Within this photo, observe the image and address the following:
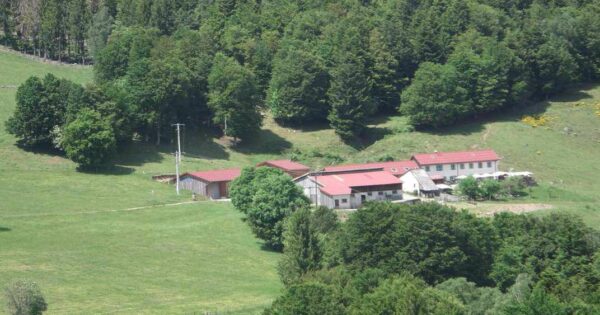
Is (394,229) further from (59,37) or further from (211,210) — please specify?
(59,37)

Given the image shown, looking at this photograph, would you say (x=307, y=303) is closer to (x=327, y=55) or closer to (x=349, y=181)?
(x=349, y=181)

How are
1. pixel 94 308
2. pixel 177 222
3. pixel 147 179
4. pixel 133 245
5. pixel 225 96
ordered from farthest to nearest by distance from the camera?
1. pixel 225 96
2. pixel 147 179
3. pixel 177 222
4. pixel 133 245
5. pixel 94 308

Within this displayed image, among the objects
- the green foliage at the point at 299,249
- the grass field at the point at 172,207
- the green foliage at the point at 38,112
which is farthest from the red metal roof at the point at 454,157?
the green foliage at the point at 38,112

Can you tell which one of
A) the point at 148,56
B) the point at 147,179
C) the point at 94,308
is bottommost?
the point at 94,308

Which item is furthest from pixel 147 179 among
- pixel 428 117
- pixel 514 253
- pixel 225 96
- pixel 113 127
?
pixel 514 253

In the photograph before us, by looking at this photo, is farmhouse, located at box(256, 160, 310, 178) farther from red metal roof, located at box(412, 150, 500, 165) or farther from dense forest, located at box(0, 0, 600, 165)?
red metal roof, located at box(412, 150, 500, 165)

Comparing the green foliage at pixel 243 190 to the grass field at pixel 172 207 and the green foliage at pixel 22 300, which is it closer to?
the grass field at pixel 172 207

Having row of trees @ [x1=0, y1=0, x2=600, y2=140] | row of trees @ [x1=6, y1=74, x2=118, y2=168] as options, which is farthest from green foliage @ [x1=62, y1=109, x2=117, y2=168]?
row of trees @ [x1=0, y1=0, x2=600, y2=140]
